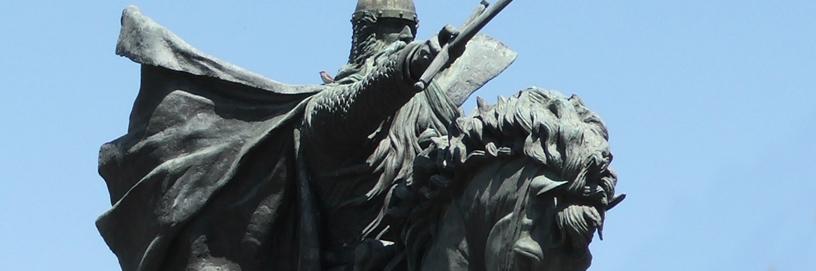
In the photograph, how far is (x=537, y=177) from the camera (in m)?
25.3

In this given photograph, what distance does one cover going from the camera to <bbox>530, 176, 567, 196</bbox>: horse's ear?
25.2 m

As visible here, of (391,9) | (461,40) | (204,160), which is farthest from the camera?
(391,9)

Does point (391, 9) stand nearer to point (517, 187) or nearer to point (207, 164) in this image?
point (207, 164)

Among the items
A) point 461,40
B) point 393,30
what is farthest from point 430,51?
point 393,30

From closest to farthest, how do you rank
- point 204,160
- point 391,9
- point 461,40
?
1. point 461,40
2. point 204,160
3. point 391,9

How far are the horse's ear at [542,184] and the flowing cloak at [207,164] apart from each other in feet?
Result: 5.58

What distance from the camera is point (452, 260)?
84.0 ft

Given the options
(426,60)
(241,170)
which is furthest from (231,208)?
(426,60)

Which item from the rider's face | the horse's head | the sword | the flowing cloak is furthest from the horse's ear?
the rider's face

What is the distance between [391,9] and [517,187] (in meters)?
2.01

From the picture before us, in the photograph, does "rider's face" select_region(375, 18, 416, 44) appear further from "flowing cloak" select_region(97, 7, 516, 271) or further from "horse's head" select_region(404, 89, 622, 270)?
"horse's head" select_region(404, 89, 622, 270)

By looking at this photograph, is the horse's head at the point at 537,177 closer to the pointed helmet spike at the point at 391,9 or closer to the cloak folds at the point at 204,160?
the cloak folds at the point at 204,160

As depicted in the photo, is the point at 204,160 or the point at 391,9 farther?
the point at 391,9

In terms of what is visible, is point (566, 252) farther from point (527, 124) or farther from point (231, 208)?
point (231, 208)
